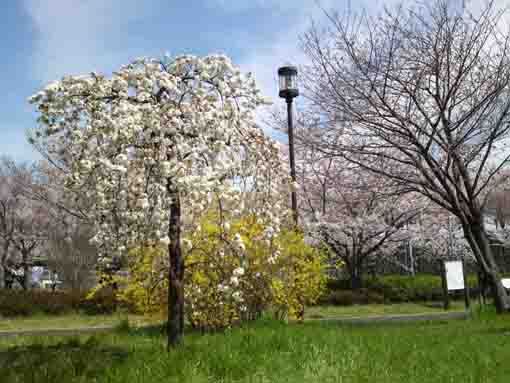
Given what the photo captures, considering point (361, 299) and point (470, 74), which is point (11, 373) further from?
point (361, 299)

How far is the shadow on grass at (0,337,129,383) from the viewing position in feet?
13.9

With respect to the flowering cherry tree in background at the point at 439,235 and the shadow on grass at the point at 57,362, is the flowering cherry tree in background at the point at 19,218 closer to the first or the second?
the flowering cherry tree in background at the point at 439,235

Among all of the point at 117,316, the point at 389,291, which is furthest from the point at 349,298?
the point at 117,316

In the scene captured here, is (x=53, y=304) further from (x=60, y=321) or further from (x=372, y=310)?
(x=372, y=310)

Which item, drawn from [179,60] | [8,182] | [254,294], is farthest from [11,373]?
[8,182]

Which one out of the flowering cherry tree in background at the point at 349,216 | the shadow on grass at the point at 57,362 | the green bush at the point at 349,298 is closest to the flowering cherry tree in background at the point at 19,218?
the flowering cherry tree in background at the point at 349,216

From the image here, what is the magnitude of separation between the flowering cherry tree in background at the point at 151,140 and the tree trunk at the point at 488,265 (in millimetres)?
6503

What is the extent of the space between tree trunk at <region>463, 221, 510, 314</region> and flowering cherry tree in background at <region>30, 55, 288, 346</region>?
6503mm

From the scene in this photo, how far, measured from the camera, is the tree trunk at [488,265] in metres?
9.80

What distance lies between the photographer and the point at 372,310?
1736 cm

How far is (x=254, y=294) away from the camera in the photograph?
28.0ft

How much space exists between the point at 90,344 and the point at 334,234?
53.5ft

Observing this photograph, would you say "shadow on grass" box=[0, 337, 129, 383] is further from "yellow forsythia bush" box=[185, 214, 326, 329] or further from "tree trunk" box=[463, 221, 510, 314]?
"tree trunk" box=[463, 221, 510, 314]

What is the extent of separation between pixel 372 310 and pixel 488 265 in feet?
25.8
